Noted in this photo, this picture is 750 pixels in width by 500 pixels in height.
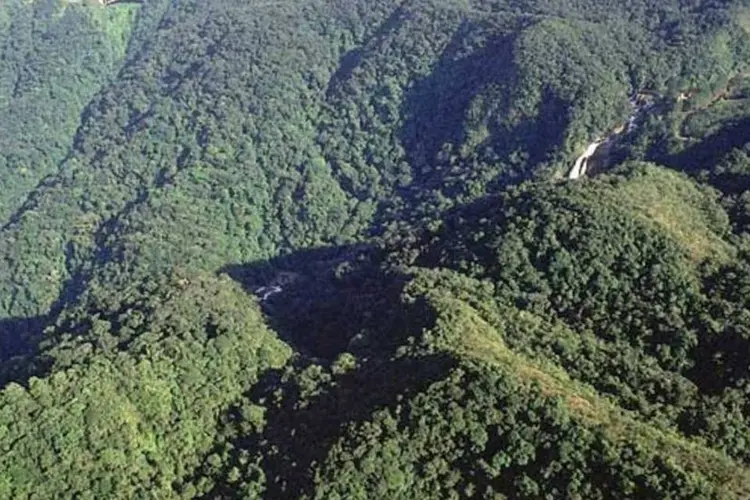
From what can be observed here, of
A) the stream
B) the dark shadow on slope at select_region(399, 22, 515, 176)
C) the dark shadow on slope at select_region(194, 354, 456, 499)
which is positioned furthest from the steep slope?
the dark shadow on slope at select_region(194, 354, 456, 499)

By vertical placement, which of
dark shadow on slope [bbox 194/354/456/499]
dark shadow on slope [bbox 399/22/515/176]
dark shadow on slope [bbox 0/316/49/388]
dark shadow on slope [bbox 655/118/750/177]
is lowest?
dark shadow on slope [bbox 0/316/49/388]

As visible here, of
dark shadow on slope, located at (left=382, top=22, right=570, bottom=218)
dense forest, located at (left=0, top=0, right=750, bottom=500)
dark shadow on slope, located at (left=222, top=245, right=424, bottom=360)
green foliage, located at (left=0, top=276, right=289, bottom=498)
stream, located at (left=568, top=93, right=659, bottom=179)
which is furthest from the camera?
dark shadow on slope, located at (left=382, top=22, right=570, bottom=218)

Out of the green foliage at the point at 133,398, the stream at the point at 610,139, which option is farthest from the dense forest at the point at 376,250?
the stream at the point at 610,139

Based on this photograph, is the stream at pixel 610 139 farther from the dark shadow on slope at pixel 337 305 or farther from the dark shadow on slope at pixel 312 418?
the dark shadow on slope at pixel 312 418

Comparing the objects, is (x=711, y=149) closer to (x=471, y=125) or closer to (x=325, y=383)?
(x=471, y=125)

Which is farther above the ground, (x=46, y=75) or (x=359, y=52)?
(x=359, y=52)

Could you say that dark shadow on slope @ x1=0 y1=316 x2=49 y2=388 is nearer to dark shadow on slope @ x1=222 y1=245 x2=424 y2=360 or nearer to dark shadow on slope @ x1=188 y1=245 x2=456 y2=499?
dark shadow on slope @ x1=222 y1=245 x2=424 y2=360

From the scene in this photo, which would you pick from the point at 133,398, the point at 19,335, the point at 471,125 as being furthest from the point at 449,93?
the point at 133,398
